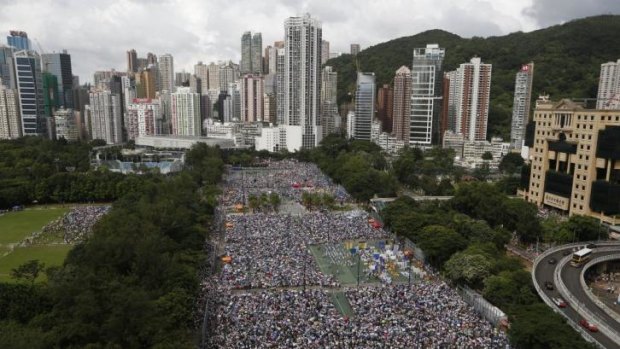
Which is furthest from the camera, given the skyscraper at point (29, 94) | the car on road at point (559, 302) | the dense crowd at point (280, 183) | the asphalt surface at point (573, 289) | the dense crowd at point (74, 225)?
the skyscraper at point (29, 94)

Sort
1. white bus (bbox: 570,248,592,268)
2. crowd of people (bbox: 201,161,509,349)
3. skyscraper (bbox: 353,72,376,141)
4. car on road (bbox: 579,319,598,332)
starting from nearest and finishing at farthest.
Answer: crowd of people (bbox: 201,161,509,349) → car on road (bbox: 579,319,598,332) → white bus (bbox: 570,248,592,268) → skyscraper (bbox: 353,72,376,141)

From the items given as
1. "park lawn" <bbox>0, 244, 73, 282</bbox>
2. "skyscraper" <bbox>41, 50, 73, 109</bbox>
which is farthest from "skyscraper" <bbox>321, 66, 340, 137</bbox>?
"park lawn" <bbox>0, 244, 73, 282</bbox>

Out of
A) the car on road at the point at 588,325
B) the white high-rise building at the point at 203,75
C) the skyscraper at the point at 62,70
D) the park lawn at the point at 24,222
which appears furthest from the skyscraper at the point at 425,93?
the skyscraper at the point at 62,70

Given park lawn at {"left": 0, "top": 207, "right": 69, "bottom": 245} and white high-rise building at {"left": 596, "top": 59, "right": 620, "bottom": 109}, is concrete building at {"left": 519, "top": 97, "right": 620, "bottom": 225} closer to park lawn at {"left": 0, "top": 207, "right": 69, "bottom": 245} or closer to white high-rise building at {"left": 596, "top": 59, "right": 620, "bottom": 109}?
white high-rise building at {"left": 596, "top": 59, "right": 620, "bottom": 109}

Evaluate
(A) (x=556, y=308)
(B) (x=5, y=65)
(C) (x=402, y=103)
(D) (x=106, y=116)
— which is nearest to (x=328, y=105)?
(C) (x=402, y=103)

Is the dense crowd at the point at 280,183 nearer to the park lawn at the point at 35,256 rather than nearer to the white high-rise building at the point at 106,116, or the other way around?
the park lawn at the point at 35,256

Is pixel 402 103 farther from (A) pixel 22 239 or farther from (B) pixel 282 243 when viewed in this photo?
(A) pixel 22 239
